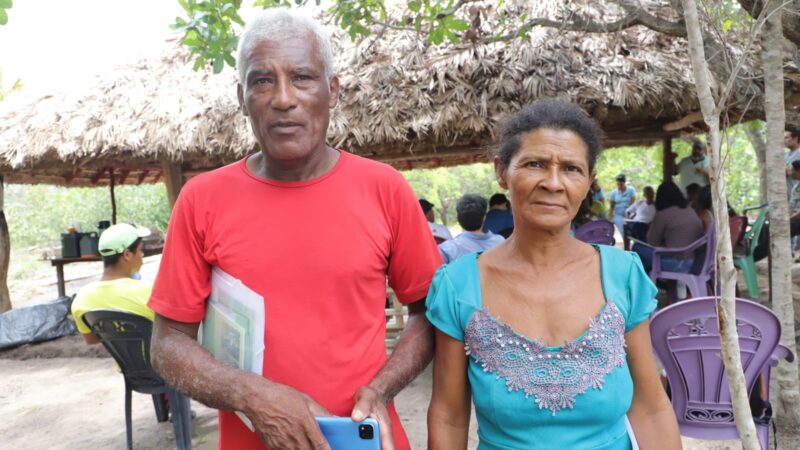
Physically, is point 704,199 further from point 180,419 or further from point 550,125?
point 180,419

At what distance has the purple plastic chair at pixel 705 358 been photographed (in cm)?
235

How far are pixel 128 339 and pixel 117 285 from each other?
442mm

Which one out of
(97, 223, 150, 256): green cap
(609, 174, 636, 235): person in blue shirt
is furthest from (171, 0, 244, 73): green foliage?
(609, 174, 636, 235): person in blue shirt

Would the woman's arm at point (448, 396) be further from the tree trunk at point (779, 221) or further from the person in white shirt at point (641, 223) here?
the person in white shirt at point (641, 223)

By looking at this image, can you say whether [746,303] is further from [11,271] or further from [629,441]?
[11,271]

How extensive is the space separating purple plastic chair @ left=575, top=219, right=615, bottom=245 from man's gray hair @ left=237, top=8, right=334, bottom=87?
16.7ft

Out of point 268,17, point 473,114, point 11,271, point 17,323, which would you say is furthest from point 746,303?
point 11,271

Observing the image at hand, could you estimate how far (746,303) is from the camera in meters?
2.30

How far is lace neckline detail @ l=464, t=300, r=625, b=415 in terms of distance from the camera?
4.15 feet

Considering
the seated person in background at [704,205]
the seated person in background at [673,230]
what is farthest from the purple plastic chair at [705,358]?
the seated person in background at [704,205]

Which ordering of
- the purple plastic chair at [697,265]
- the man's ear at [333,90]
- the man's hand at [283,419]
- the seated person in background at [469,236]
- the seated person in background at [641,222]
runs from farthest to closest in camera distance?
the seated person in background at [641,222] < the purple plastic chair at [697,265] < the seated person in background at [469,236] < the man's ear at [333,90] < the man's hand at [283,419]

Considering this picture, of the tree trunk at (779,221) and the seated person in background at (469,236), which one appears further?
the seated person in background at (469,236)

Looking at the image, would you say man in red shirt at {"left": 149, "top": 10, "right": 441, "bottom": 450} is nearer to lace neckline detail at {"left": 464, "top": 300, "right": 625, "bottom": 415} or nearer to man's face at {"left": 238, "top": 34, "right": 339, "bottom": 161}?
man's face at {"left": 238, "top": 34, "right": 339, "bottom": 161}

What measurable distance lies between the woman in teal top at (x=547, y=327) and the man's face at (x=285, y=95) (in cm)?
50
